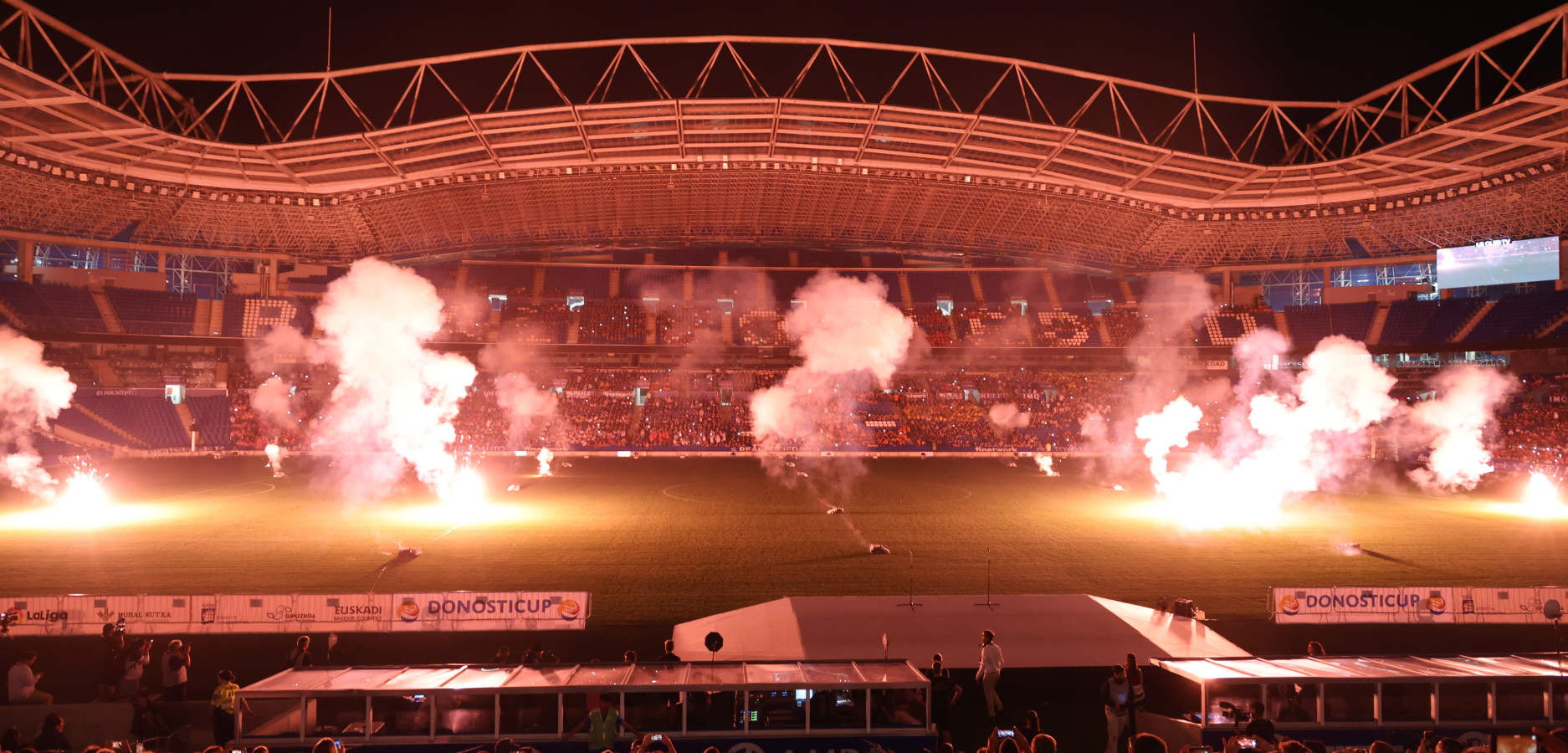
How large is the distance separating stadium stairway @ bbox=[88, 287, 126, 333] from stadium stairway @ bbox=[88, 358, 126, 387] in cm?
217

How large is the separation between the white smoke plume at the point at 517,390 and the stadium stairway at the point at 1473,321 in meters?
51.6

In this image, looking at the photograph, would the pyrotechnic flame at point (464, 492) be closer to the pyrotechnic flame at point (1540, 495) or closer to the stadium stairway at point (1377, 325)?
the pyrotechnic flame at point (1540, 495)

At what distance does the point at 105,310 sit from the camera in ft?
159

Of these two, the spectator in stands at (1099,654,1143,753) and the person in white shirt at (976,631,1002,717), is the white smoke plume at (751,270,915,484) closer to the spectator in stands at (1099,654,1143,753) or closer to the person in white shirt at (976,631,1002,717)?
the person in white shirt at (976,631,1002,717)

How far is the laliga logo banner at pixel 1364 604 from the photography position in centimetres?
1453

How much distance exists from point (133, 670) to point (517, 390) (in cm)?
4367

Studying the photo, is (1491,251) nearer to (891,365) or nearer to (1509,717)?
(891,365)

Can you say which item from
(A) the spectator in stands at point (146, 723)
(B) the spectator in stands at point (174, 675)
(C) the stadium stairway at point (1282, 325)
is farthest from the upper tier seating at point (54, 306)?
(C) the stadium stairway at point (1282, 325)

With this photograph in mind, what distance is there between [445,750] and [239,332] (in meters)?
51.6

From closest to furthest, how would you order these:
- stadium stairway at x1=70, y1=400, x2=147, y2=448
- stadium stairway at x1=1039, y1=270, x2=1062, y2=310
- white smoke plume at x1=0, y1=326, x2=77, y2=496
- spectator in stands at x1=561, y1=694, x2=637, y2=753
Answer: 1. spectator in stands at x1=561, y1=694, x2=637, y2=753
2. white smoke plume at x1=0, y1=326, x2=77, y2=496
3. stadium stairway at x1=70, y1=400, x2=147, y2=448
4. stadium stairway at x1=1039, y1=270, x2=1062, y2=310

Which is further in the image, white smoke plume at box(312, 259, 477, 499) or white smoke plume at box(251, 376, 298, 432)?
white smoke plume at box(251, 376, 298, 432)

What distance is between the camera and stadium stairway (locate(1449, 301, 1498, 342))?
4884 centimetres

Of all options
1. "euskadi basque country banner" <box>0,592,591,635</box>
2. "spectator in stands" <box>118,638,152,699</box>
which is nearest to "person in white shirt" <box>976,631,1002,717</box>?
"euskadi basque country banner" <box>0,592,591,635</box>

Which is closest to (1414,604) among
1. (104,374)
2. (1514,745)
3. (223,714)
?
(1514,745)
